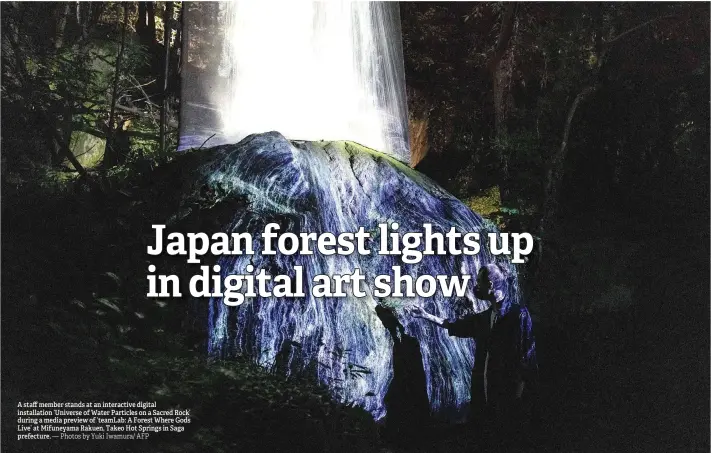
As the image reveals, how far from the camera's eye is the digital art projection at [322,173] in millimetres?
7422

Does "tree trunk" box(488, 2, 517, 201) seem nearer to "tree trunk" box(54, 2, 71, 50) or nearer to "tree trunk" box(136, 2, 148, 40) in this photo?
"tree trunk" box(136, 2, 148, 40)

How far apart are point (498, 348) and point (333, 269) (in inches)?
75.8

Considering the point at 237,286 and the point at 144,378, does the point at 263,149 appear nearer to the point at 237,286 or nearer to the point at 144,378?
the point at 237,286

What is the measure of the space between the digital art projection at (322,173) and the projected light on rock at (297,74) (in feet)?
0.05

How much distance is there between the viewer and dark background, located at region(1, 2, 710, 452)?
7145mm

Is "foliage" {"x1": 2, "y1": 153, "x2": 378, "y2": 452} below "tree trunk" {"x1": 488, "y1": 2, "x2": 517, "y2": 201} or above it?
below

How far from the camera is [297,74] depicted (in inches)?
351

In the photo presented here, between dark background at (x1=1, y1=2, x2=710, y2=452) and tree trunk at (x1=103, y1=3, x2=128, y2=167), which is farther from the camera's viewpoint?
tree trunk at (x1=103, y1=3, x2=128, y2=167)

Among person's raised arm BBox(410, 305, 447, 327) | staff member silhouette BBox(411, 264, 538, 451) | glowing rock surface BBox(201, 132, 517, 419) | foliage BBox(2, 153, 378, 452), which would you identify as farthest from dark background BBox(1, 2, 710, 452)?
person's raised arm BBox(410, 305, 447, 327)

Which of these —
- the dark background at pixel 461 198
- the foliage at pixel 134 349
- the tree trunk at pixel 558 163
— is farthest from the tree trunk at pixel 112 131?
the tree trunk at pixel 558 163

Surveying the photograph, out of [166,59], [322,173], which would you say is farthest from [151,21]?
[322,173]

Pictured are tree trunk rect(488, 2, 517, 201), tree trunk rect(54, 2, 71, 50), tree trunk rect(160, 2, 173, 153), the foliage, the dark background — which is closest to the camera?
the foliage

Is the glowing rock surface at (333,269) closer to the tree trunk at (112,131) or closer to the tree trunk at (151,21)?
the tree trunk at (112,131)

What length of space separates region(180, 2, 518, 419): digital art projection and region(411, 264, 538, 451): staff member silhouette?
0.66 metres
